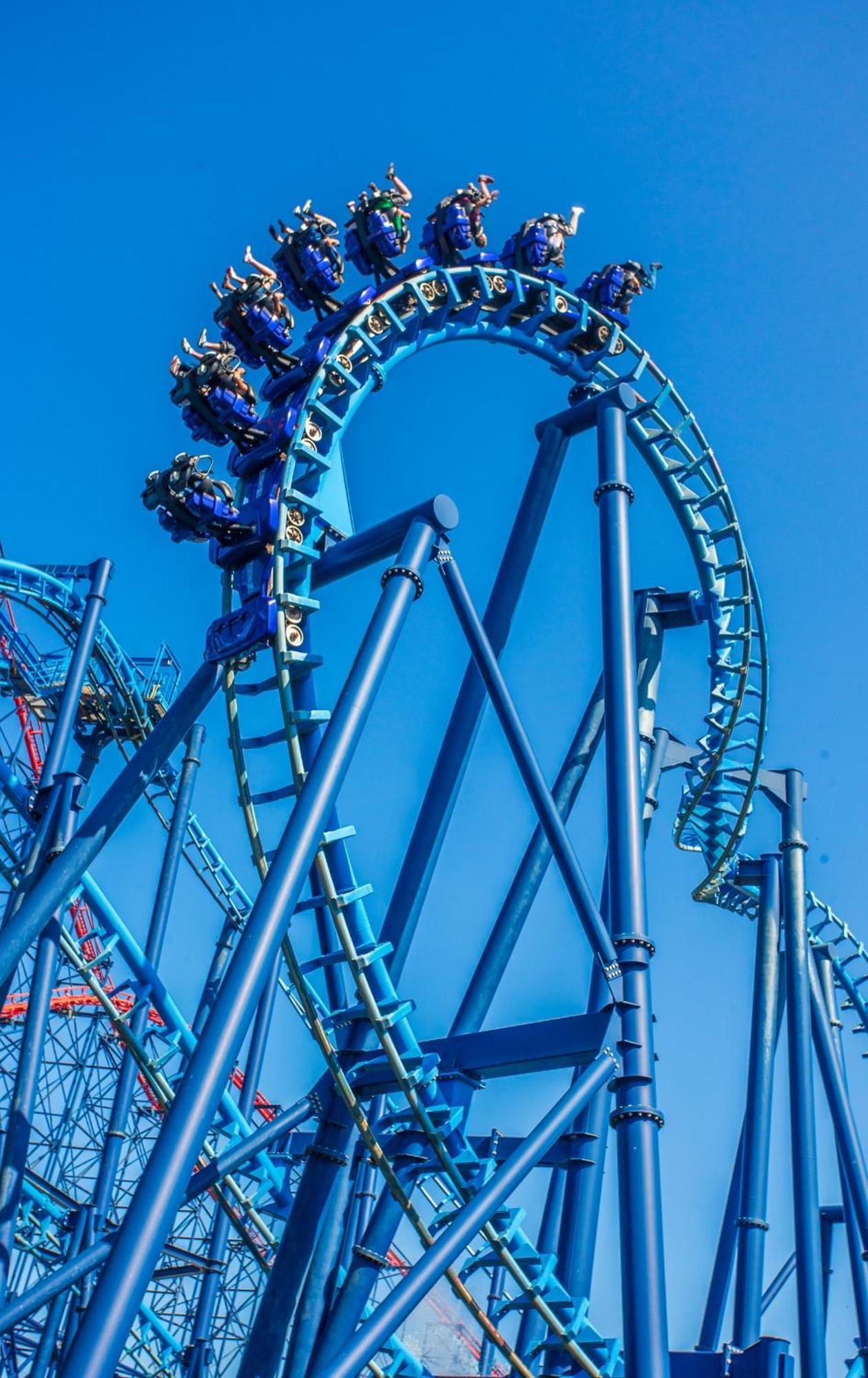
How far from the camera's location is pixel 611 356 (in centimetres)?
751

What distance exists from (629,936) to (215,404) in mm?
2983

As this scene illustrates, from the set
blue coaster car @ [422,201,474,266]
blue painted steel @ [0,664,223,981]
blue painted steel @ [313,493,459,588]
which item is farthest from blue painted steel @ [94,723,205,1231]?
blue coaster car @ [422,201,474,266]

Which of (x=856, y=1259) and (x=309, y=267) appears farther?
(x=856, y=1259)

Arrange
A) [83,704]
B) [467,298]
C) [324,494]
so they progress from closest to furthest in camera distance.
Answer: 1. [324,494]
2. [467,298]
3. [83,704]

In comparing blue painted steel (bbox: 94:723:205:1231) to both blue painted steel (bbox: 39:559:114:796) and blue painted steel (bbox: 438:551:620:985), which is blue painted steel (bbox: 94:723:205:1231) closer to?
Result: blue painted steel (bbox: 39:559:114:796)

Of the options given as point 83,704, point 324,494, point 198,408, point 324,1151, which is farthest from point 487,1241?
point 83,704

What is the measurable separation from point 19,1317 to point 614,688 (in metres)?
3.22

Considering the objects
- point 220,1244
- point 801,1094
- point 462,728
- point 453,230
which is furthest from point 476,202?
point 220,1244

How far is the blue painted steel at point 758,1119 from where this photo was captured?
7.33m

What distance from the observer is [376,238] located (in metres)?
6.53

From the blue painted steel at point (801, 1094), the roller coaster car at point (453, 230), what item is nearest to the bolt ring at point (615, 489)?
the roller coaster car at point (453, 230)

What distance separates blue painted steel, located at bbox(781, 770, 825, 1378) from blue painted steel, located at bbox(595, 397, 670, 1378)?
315 cm

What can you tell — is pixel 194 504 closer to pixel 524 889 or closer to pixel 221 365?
pixel 221 365

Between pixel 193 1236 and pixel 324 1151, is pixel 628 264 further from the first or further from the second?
pixel 193 1236
